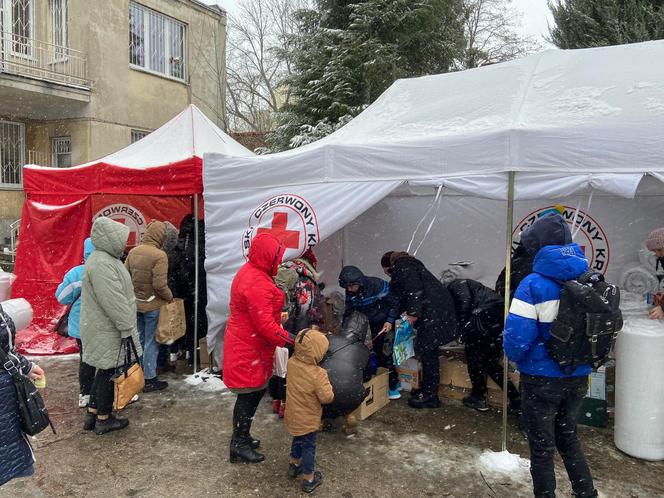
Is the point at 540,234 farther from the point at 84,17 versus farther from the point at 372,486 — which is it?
the point at 84,17

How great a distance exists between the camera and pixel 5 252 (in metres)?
11.1

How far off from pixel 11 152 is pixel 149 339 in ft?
32.8

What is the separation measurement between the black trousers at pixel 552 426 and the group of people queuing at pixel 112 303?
2.91m

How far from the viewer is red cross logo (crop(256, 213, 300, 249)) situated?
15.5ft

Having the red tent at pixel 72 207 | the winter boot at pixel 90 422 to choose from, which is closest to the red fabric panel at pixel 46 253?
the red tent at pixel 72 207

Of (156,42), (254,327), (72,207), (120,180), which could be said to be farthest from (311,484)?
(156,42)

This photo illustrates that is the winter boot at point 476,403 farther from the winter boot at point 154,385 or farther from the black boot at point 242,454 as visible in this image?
the winter boot at point 154,385

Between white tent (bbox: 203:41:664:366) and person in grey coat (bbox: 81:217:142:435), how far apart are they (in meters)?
1.37

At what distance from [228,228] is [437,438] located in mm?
2811

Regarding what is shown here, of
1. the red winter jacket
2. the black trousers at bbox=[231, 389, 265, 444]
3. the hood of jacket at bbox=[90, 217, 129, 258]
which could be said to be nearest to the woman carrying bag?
the red winter jacket

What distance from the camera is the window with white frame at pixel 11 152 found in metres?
12.3

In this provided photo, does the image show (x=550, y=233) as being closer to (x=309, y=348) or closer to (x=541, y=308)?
(x=541, y=308)

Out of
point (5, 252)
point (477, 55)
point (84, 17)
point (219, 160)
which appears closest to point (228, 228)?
point (219, 160)

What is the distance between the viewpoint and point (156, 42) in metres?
14.2
